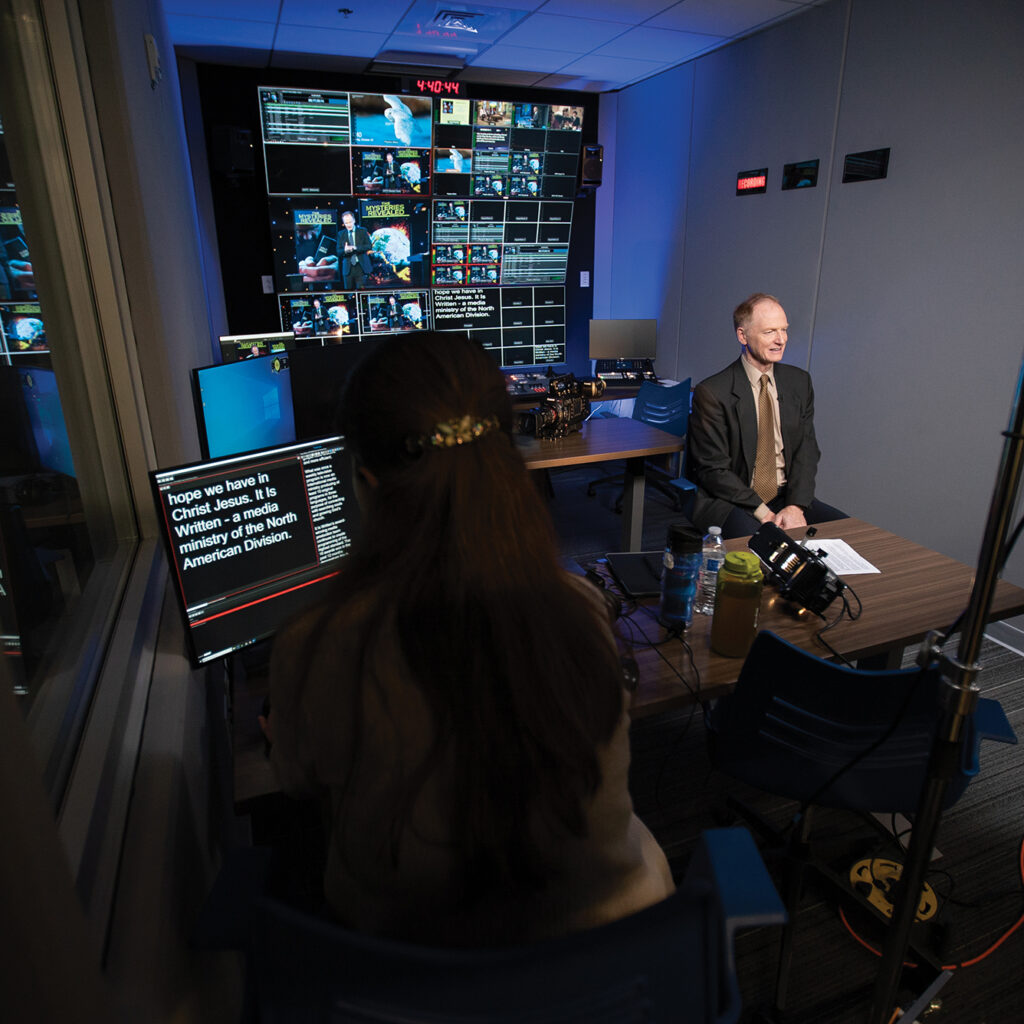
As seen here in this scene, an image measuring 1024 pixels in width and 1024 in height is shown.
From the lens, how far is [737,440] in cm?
297

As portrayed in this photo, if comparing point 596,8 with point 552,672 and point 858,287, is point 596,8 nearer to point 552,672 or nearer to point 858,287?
point 858,287

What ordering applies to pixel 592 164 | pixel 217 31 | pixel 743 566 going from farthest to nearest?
pixel 592 164 < pixel 217 31 < pixel 743 566

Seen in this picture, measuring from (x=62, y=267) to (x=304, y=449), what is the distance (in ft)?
2.32

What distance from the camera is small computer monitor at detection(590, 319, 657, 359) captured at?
5188 mm

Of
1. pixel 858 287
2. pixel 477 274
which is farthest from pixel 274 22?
pixel 858 287

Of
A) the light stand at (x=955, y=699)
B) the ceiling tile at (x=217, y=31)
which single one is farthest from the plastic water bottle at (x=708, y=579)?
the ceiling tile at (x=217, y=31)

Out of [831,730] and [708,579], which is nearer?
[831,730]

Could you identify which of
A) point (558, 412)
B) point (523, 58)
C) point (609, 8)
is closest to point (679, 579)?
point (558, 412)

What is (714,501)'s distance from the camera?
2.98 metres

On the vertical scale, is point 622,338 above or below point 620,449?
above

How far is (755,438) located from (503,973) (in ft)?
8.94

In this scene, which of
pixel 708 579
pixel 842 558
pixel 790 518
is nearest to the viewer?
pixel 708 579

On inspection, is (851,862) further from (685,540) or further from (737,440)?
(737,440)

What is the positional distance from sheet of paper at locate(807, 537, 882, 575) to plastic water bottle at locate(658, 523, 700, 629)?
0.49 metres
